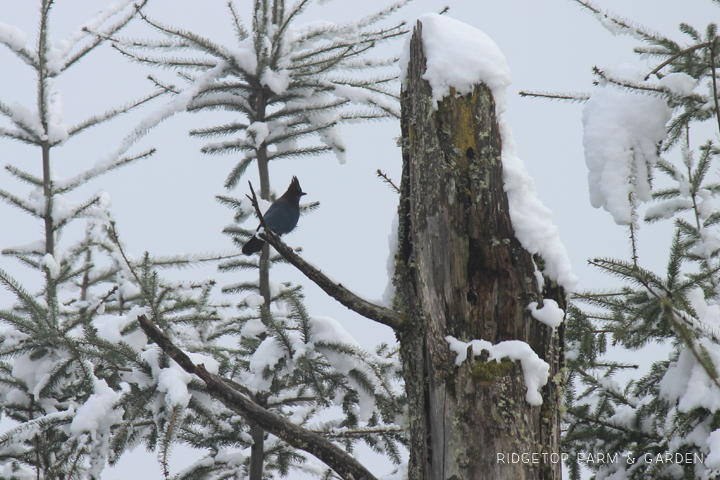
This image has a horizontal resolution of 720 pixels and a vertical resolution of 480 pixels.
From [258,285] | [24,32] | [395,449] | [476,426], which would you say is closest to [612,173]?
[476,426]

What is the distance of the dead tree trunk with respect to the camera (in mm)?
2338

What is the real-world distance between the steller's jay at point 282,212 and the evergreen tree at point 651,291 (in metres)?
2.70

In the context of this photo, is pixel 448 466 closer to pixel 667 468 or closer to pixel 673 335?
pixel 667 468

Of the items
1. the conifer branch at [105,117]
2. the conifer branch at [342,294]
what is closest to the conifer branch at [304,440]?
the conifer branch at [342,294]

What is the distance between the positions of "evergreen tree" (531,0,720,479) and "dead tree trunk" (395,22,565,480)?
534mm

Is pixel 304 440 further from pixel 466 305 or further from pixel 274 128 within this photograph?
pixel 274 128

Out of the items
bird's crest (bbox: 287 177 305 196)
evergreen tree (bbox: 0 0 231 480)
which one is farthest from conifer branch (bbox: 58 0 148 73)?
bird's crest (bbox: 287 177 305 196)

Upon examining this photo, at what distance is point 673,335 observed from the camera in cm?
382

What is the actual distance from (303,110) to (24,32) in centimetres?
275

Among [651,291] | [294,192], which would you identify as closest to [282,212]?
[294,192]

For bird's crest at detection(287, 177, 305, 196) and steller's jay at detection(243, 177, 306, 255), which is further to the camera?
steller's jay at detection(243, 177, 306, 255)

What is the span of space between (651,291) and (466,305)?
75 centimetres

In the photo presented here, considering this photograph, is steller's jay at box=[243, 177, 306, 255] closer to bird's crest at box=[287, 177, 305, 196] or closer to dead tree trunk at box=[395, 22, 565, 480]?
bird's crest at box=[287, 177, 305, 196]

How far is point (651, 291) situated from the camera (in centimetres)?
230
